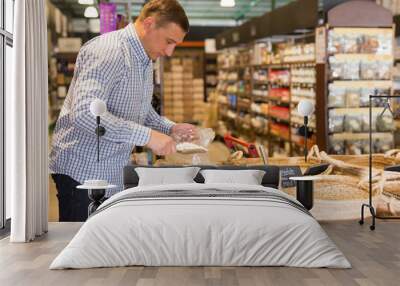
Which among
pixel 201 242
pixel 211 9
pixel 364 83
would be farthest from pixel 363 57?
pixel 201 242

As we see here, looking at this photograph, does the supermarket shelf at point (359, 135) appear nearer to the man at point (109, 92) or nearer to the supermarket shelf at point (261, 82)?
the supermarket shelf at point (261, 82)

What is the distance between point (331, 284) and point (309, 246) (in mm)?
543

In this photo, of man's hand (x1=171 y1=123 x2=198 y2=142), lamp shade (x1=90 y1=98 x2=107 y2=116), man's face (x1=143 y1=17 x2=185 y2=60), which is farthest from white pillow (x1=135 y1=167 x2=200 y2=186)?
man's face (x1=143 y1=17 x2=185 y2=60)

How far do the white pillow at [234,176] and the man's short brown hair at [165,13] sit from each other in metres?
1.36

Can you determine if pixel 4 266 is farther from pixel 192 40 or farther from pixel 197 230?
pixel 192 40

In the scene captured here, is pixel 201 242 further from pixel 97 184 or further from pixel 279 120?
pixel 279 120

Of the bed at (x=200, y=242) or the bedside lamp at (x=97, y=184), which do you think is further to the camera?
the bedside lamp at (x=97, y=184)

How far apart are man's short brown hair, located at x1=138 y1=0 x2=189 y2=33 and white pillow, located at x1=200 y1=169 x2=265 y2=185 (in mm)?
1359

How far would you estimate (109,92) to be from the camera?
6551 mm

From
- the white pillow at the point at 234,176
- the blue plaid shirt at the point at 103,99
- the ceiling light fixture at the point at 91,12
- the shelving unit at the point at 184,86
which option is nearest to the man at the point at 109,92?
the blue plaid shirt at the point at 103,99

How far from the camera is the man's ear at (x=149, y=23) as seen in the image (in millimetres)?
6645

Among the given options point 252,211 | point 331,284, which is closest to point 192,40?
point 252,211

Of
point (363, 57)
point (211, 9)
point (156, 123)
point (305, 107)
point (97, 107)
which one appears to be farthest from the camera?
point (211, 9)

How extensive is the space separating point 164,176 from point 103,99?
1.05 metres
